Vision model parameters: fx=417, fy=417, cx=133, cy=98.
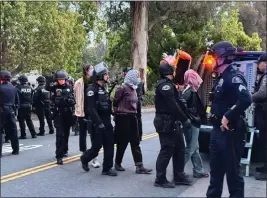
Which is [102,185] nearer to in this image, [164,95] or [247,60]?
[164,95]

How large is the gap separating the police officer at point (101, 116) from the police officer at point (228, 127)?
2210 mm

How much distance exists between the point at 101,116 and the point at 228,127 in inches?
102

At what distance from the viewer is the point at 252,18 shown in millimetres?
42562

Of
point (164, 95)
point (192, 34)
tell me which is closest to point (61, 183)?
point (164, 95)

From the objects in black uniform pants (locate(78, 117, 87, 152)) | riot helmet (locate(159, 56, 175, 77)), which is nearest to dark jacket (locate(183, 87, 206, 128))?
riot helmet (locate(159, 56, 175, 77))

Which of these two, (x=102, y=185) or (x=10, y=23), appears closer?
(x=102, y=185)

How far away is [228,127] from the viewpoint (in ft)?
15.9

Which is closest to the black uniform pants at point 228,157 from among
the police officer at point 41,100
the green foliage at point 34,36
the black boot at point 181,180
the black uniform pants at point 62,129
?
the black boot at point 181,180

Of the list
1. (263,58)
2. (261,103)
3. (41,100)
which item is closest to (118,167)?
(261,103)

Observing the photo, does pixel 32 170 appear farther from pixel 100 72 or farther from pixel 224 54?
pixel 224 54

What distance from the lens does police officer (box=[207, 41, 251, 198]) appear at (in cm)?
484

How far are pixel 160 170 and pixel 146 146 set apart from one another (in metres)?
3.65

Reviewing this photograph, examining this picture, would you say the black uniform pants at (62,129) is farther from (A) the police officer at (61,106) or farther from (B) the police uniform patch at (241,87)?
(B) the police uniform patch at (241,87)

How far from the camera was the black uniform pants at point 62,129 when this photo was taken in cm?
785
